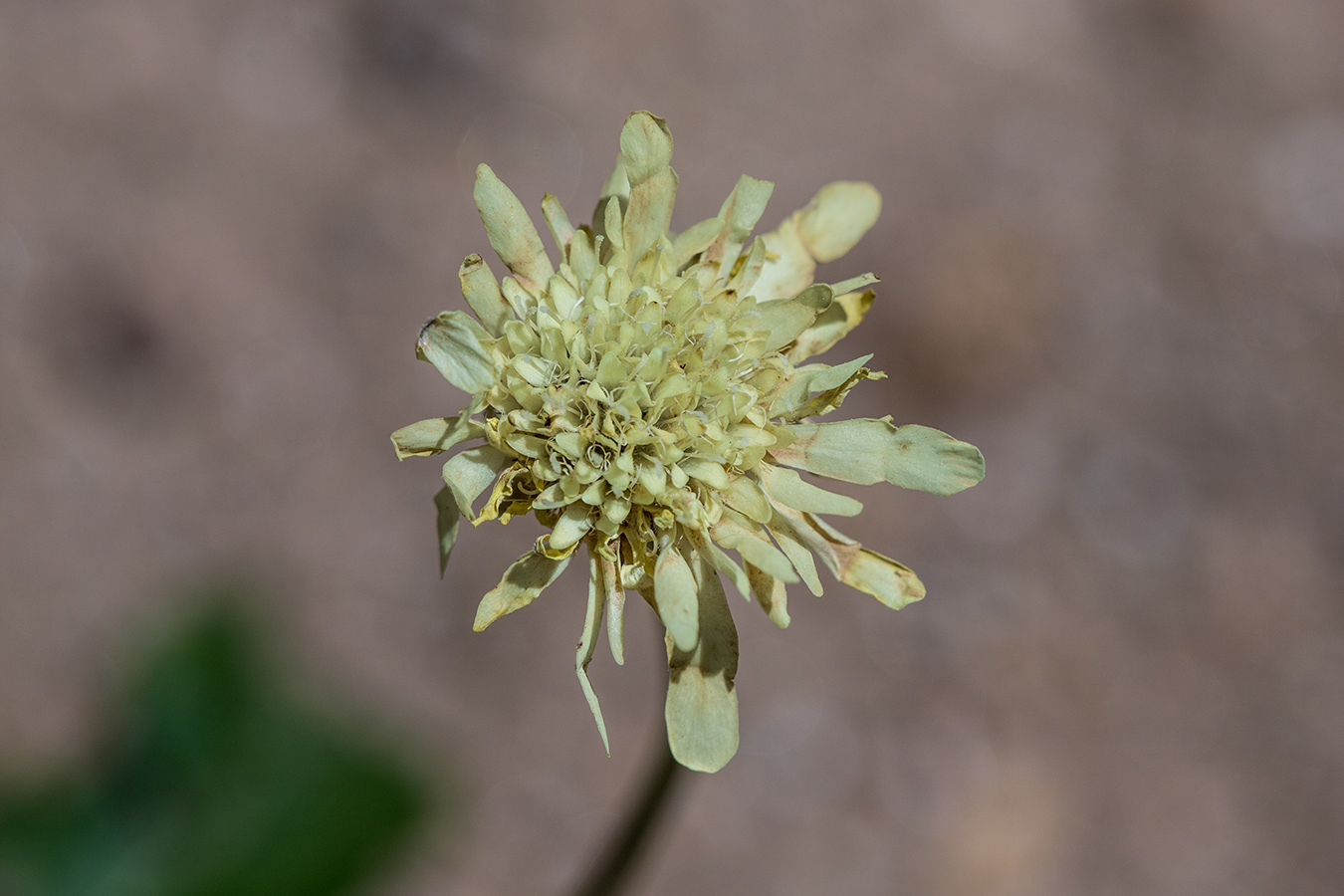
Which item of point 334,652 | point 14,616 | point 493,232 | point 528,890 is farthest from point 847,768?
point 14,616

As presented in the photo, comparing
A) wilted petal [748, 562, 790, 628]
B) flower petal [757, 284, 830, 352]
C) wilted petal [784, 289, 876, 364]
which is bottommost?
wilted petal [748, 562, 790, 628]

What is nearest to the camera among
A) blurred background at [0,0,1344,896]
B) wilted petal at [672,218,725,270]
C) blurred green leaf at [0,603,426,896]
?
wilted petal at [672,218,725,270]

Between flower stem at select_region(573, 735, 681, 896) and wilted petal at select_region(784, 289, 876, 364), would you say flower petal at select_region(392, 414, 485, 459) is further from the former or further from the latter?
flower stem at select_region(573, 735, 681, 896)

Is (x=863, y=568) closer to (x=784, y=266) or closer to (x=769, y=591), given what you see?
(x=769, y=591)

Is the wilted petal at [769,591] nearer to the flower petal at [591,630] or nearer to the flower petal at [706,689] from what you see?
the flower petal at [706,689]

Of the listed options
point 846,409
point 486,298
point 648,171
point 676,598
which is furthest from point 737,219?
point 846,409

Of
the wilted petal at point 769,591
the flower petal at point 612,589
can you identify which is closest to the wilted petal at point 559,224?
the flower petal at point 612,589

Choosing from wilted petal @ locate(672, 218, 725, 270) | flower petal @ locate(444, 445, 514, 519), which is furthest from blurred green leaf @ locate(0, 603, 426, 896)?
wilted petal @ locate(672, 218, 725, 270)
